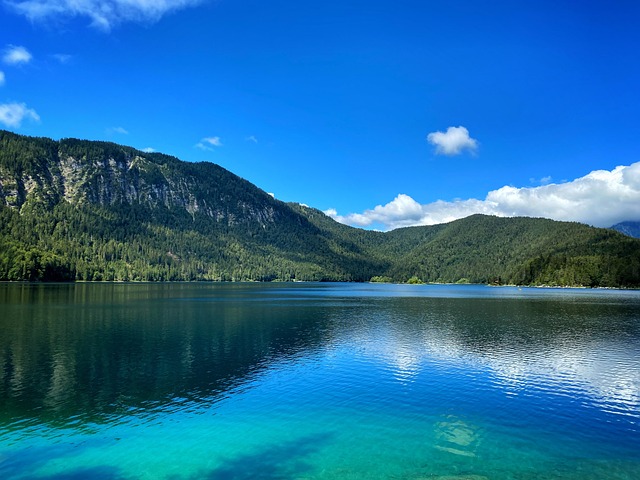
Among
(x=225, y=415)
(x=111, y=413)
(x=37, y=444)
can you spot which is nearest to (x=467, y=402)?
(x=225, y=415)

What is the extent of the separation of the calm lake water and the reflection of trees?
0.78 feet

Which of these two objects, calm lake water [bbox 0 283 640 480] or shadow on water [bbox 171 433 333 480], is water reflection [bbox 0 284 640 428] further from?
shadow on water [bbox 171 433 333 480]

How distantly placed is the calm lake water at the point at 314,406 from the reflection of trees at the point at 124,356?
0.78ft

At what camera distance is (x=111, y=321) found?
71.6m

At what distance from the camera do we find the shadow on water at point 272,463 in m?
19.3

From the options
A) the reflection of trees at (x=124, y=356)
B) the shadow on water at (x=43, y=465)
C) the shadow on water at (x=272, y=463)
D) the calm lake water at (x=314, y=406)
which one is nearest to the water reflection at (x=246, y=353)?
the reflection of trees at (x=124, y=356)

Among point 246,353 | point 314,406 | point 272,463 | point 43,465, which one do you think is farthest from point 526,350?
point 43,465

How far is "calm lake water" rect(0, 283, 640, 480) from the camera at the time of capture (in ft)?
67.7

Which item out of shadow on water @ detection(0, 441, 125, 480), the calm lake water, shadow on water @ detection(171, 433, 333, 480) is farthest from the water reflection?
shadow on water @ detection(171, 433, 333, 480)

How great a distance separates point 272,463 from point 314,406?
30.7 ft

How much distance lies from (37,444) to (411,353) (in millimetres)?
36772

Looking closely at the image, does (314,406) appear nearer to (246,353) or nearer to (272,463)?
(272,463)

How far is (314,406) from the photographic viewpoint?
2975 centimetres

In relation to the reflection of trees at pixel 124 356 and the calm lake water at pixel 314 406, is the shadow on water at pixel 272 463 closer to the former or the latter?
the calm lake water at pixel 314 406
